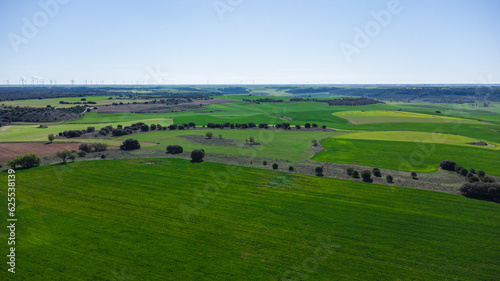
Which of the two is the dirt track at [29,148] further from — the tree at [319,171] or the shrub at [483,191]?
the shrub at [483,191]

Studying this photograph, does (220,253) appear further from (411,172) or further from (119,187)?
(411,172)

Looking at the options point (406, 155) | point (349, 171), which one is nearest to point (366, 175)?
point (349, 171)

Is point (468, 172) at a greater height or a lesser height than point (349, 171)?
greater

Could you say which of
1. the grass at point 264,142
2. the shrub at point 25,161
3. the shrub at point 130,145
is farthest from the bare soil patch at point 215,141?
the shrub at point 25,161

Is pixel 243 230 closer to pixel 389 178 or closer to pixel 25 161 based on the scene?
pixel 389 178

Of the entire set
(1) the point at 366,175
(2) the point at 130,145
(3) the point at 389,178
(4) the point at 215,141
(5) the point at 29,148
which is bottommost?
(3) the point at 389,178

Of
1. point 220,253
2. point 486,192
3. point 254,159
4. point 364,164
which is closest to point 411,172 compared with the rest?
point 364,164
